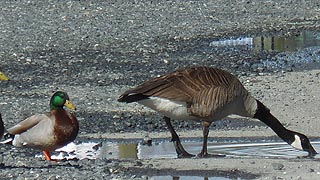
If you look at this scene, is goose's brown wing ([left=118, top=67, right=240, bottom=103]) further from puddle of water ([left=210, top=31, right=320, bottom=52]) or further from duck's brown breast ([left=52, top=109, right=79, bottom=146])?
puddle of water ([left=210, top=31, right=320, bottom=52])

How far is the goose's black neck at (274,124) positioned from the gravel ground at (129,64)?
61 cm

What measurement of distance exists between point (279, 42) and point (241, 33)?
5.21 feet

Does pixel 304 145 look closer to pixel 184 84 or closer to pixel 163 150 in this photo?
pixel 184 84

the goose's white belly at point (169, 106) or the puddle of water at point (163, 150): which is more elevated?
the goose's white belly at point (169, 106)

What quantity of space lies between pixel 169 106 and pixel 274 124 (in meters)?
1.32

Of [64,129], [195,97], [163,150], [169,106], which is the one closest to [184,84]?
[195,97]

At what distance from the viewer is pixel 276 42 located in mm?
21531

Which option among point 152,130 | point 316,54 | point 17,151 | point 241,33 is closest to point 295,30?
point 241,33

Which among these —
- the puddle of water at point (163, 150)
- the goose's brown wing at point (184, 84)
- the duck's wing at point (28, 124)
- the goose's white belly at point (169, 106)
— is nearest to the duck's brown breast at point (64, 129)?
the duck's wing at point (28, 124)

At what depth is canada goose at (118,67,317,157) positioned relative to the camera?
1108 cm

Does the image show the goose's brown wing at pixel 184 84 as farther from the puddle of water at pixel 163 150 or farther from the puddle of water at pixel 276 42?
the puddle of water at pixel 276 42

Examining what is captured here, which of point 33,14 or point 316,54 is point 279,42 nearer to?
point 316,54

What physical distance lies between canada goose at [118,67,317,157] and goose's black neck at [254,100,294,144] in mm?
36

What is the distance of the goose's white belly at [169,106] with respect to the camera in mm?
11086
